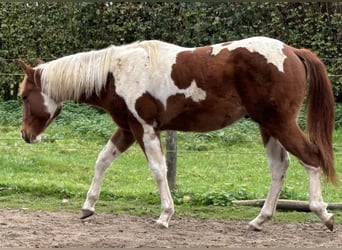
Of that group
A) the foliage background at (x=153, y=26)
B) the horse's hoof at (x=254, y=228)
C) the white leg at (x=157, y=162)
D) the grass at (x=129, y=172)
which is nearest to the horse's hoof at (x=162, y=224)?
the white leg at (x=157, y=162)

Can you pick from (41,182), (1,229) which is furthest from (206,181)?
(1,229)

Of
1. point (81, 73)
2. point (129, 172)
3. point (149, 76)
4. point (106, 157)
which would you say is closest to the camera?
point (149, 76)

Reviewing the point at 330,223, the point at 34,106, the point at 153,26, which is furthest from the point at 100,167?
the point at 153,26

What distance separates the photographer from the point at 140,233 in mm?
5277

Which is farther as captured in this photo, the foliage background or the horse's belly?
the foliage background

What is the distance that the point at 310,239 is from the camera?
16.6 feet

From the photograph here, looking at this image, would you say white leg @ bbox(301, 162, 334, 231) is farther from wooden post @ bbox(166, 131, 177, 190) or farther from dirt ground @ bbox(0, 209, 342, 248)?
wooden post @ bbox(166, 131, 177, 190)

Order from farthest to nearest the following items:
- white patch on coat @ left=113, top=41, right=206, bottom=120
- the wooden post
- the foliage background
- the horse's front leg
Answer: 1. the foliage background
2. the wooden post
3. the horse's front leg
4. white patch on coat @ left=113, top=41, right=206, bottom=120

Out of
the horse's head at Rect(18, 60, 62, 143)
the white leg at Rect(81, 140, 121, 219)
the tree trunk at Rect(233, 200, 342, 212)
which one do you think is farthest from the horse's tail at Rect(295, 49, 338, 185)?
the horse's head at Rect(18, 60, 62, 143)

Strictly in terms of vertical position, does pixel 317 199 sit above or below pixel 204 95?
below

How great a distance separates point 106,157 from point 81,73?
824 mm

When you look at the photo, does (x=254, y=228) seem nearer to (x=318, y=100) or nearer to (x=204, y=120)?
(x=204, y=120)

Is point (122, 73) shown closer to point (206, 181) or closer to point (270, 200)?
point (270, 200)

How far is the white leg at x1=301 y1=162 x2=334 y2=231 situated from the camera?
17.0 ft
